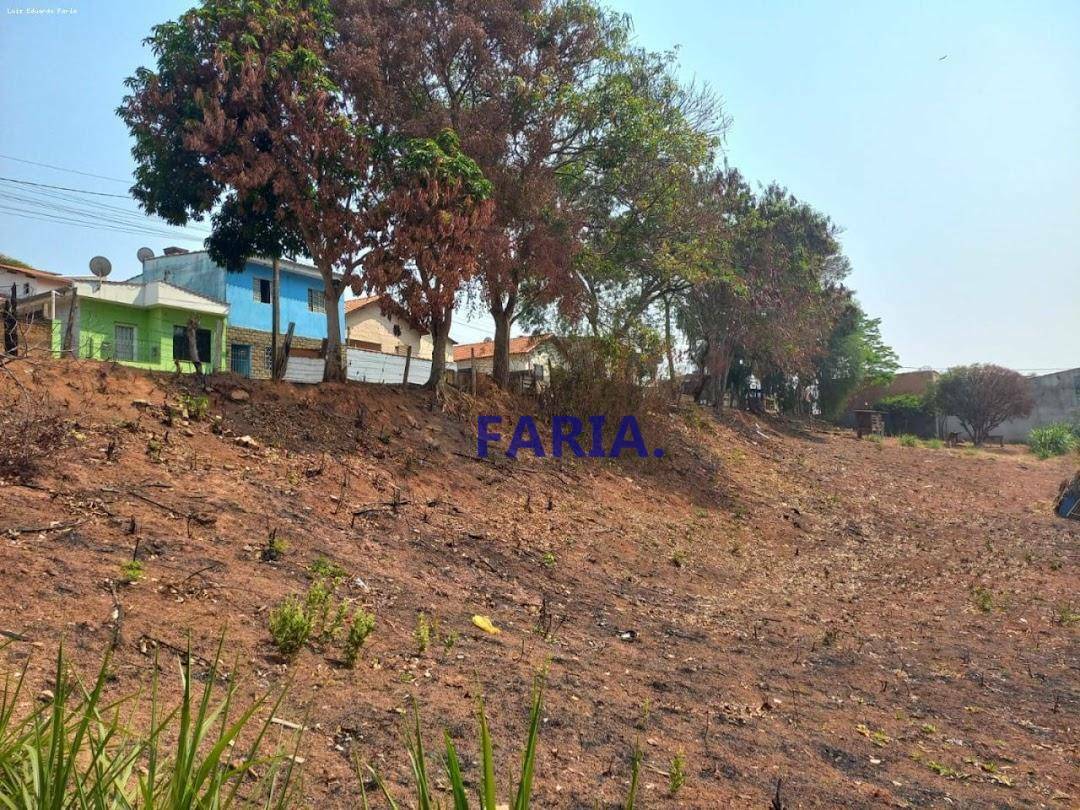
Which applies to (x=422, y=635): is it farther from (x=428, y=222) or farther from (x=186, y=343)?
(x=186, y=343)

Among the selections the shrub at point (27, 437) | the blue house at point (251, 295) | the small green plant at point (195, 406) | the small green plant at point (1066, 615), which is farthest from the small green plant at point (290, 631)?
the blue house at point (251, 295)

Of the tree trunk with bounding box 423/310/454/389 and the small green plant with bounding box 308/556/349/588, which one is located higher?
the tree trunk with bounding box 423/310/454/389

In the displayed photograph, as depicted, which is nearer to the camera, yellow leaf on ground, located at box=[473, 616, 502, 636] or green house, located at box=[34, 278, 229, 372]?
yellow leaf on ground, located at box=[473, 616, 502, 636]

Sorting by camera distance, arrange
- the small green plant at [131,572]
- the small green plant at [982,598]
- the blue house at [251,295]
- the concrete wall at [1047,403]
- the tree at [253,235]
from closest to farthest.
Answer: the small green plant at [131,572], the small green plant at [982,598], the tree at [253,235], the blue house at [251,295], the concrete wall at [1047,403]

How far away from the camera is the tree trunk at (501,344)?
14484 mm

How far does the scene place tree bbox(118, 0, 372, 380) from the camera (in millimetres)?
10164

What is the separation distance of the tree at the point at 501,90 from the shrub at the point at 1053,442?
20606 mm

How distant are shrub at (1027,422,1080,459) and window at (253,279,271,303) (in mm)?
27492

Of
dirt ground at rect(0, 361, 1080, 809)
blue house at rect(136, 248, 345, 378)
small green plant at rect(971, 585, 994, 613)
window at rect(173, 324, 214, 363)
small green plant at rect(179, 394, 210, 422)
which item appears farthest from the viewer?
blue house at rect(136, 248, 345, 378)


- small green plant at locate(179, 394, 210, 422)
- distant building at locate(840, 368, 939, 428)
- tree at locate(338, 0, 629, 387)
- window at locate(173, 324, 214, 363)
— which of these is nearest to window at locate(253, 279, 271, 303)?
window at locate(173, 324, 214, 363)

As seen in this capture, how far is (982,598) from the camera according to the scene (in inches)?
332

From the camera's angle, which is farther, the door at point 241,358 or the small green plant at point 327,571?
the door at point 241,358

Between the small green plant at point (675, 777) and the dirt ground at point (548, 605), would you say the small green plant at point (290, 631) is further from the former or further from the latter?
the small green plant at point (675, 777)

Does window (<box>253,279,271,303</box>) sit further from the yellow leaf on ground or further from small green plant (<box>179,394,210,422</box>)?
the yellow leaf on ground
